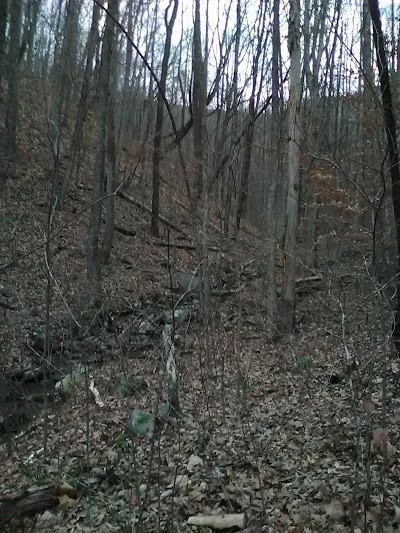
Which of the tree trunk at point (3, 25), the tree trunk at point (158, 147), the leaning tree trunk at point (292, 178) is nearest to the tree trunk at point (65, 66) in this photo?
the tree trunk at point (3, 25)

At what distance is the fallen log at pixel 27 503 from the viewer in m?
3.87

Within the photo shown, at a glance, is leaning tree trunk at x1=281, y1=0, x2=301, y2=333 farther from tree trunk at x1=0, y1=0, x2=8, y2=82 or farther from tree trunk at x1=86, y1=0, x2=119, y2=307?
tree trunk at x1=0, y1=0, x2=8, y2=82

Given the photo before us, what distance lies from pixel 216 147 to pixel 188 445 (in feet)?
21.2

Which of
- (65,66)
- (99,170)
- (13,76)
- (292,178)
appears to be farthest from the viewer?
(13,76)

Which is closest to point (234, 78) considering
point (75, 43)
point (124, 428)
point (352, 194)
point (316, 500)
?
point (352, 194)

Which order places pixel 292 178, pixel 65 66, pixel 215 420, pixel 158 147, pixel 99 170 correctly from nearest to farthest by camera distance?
pixel 215 420 → pixel 292 178 → pixel 99 170 → pixel 65 66 → pixel 158 147

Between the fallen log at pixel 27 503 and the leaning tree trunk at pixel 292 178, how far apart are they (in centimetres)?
566

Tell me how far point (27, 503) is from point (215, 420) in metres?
2.66

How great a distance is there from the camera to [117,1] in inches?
423

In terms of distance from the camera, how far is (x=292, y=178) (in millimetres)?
9805

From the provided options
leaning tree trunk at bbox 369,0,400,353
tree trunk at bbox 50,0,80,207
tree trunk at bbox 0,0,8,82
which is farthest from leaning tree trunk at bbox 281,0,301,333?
tree trunk at bbox 0,0,8,82

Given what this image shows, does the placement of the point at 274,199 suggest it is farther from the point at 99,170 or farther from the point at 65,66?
the point at 65,66

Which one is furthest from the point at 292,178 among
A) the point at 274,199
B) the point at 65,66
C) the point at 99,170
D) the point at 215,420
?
the point at 65,66

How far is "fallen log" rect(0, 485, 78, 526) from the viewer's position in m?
3.87
